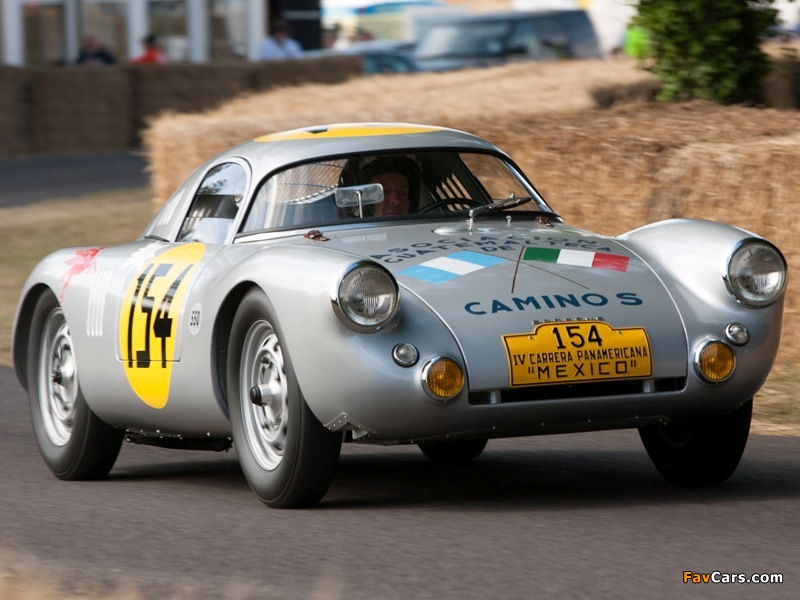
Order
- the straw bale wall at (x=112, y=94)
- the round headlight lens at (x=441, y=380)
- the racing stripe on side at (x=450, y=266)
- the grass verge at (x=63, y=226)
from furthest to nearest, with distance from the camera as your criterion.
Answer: the straw bale wall at (x=112, y=94), the grass verge at (x=63, y=226), the racing stripe on side at (x=450, y=266), the round headlight lens at (x=441, y=380)

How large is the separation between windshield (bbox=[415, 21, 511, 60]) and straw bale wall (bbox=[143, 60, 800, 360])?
11822mm

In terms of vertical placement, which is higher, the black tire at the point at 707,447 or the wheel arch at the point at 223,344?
the wheel arch at the point at 223,344

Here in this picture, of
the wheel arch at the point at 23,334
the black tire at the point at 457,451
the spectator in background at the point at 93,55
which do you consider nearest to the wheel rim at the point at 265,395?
the black tire at the point at 457,451

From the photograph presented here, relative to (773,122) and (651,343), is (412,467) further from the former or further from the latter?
(773,122)

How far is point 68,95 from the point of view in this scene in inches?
1043

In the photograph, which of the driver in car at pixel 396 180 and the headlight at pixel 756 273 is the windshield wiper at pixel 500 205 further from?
the headlight at pixel 756 273

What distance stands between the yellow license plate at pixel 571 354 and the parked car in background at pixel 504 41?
20708 mm

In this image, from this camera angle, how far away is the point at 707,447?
584 centimetres

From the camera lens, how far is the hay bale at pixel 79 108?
26.3m

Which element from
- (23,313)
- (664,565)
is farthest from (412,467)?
(664,565)

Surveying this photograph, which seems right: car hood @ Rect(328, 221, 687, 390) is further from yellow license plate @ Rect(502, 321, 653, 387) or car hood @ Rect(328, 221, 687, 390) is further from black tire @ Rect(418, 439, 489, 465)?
black tire @ Rect(418, 439, 489, 465)

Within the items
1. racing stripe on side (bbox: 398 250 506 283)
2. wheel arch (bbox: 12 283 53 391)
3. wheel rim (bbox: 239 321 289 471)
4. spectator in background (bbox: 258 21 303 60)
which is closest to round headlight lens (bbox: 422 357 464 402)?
racing stripe on side (bbox: 398 250 506 283)

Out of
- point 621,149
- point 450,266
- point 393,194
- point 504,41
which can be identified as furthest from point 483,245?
point 504,41

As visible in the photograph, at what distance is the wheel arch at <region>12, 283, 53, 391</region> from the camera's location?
722cm
